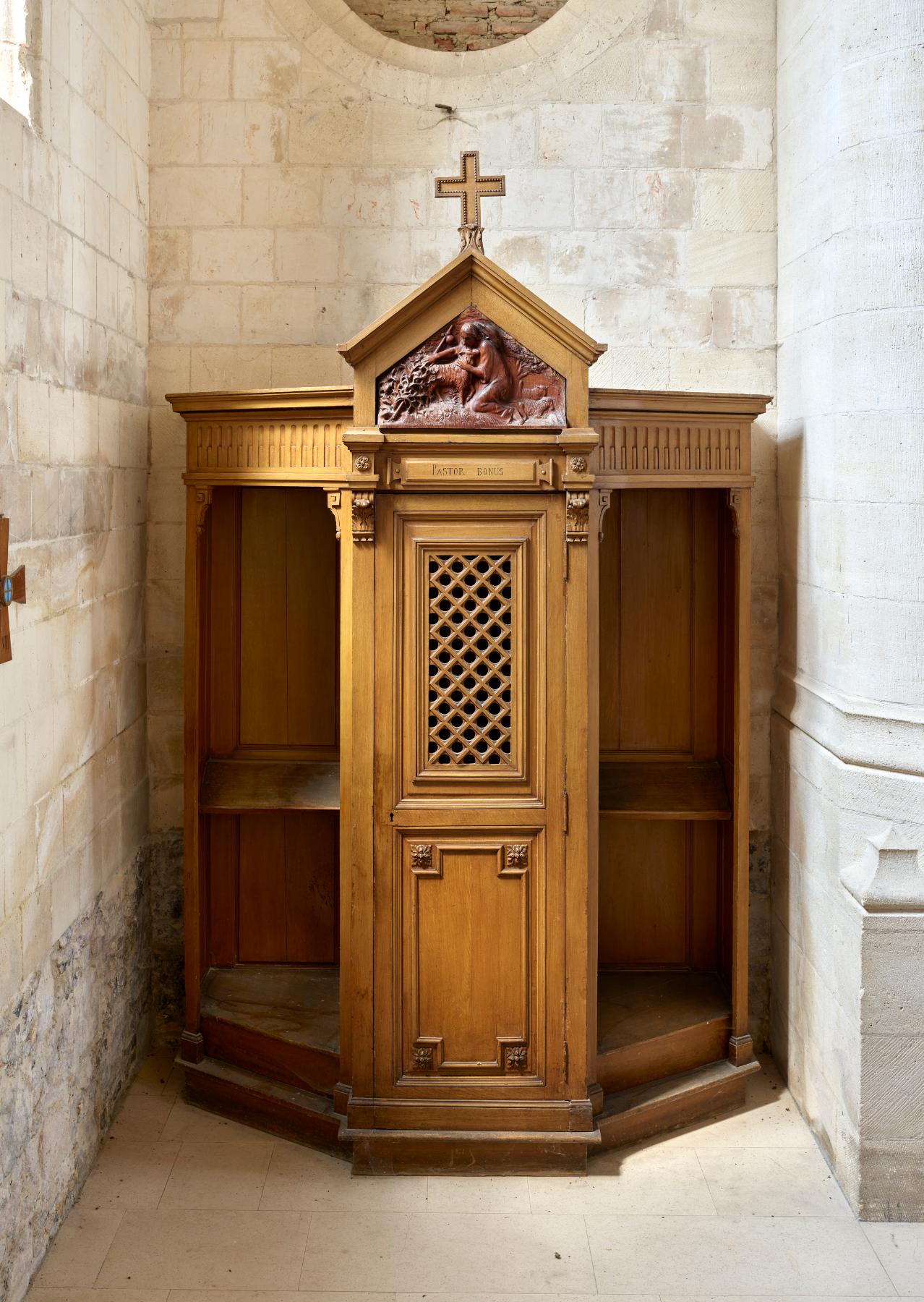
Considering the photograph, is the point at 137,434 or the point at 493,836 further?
the point at 137,434

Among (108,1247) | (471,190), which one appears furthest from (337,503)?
(108,1247)

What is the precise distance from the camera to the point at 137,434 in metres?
4.54

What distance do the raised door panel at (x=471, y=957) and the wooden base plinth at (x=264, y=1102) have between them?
369 mm

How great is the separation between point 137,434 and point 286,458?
2.62 feet

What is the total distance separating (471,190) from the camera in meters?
3.83

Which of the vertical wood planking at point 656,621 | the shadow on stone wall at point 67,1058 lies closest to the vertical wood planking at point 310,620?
the shadow on stone wall at point 67,1058

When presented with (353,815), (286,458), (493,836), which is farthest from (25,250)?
(493,836)

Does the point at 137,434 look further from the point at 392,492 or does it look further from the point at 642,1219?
the point at 642,1219

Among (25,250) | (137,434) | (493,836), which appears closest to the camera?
(25,250)

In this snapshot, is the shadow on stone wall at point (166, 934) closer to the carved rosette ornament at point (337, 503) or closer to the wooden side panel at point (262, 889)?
the wooden side panel at point (262, 889)

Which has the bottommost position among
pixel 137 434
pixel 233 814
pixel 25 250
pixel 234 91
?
pixel 233 814

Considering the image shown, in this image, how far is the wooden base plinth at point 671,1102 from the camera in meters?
4.07

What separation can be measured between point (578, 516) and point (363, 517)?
0.65 metres

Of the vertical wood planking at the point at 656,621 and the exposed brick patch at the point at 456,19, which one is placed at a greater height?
the exposed brick patch at the point at 456,19
